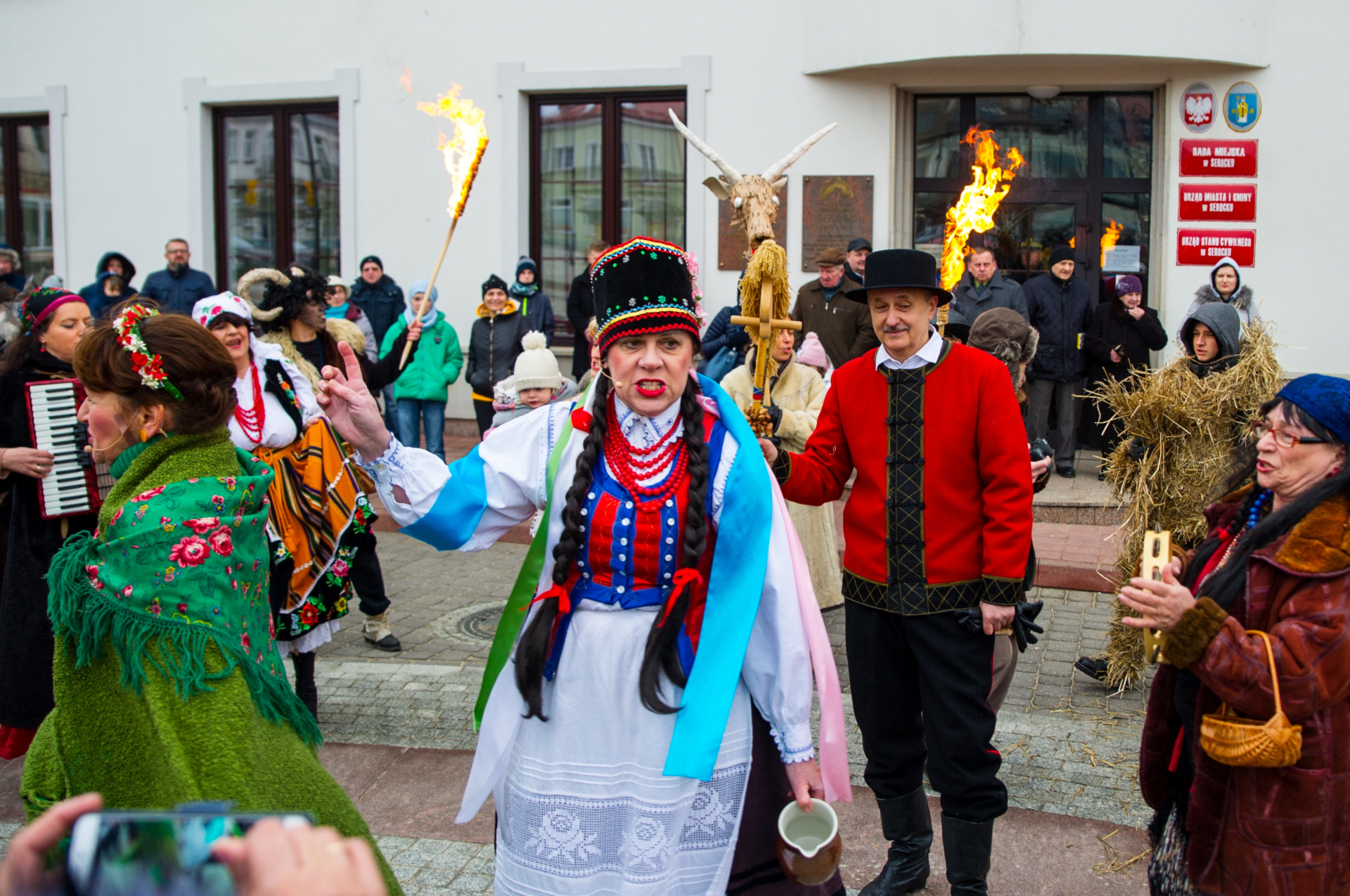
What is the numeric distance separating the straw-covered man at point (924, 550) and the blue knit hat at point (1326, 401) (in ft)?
2.78

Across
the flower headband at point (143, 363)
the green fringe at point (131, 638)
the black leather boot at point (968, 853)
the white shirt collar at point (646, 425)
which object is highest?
the flower headband at point (143, 363)

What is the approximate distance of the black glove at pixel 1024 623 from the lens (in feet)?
11.9

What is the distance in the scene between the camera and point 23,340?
4.85 metres

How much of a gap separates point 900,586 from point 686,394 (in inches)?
43.7

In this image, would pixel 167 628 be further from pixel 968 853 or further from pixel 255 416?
pixel 255 416

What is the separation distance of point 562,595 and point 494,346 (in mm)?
8199

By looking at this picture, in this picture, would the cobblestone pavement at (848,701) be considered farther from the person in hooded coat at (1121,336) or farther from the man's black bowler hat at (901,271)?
the person in hooded coat at (1121,336)

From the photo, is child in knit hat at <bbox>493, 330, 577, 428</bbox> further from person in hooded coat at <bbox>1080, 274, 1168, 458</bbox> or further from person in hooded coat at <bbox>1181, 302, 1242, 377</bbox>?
person in hooded coat at <bbox>1080, 274, 1168, 458</bbox>

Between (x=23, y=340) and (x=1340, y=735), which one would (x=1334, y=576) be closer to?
(x=1340, y=735)

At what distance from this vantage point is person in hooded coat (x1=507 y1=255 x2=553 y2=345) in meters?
11.0

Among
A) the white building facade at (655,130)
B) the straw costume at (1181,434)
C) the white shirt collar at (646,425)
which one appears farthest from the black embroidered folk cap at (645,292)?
the white building facade at (655,130)

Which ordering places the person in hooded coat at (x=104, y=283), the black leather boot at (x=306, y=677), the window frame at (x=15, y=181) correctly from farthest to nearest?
1. the window frame at (x=15, y=181)
2. the person in hooded coat at (x=104, y=283)
3. the black leather boot at (x=306, y=677)

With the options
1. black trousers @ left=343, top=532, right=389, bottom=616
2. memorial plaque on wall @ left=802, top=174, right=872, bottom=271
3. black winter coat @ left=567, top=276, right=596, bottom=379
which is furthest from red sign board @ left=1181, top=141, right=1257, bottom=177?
black trousers @ left=343, top=532, right=389, bottom=616

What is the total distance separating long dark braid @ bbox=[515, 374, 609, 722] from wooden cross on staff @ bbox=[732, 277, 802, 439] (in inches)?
28.9
